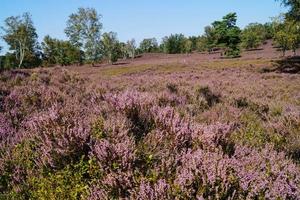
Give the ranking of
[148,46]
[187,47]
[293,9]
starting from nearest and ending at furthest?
[293,9], [187,47], [148,46]

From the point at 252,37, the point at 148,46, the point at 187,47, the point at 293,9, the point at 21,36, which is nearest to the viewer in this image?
the point at 293,9

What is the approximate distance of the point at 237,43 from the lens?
258 feet

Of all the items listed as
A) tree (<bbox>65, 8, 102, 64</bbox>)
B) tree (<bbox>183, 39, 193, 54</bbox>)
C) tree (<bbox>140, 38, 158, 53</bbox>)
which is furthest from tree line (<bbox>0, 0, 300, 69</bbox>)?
tree (<bbox>140, 38, 158, 53</bbox>)

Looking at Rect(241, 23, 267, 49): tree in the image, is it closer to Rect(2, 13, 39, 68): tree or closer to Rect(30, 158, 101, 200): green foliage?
Rect(2, 13, 39, 68): tree

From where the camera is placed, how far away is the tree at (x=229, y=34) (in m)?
77.0

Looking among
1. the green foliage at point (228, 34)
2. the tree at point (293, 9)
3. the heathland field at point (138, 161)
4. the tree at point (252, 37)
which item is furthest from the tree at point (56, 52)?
the heathland field at point (138, 161)

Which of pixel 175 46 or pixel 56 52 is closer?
pixel 56 52

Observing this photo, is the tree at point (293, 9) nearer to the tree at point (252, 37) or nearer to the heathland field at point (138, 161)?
the heathland field at point (138, 161)

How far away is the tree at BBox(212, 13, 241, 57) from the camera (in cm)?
7700

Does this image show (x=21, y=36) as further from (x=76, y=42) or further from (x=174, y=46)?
(x=174, y=46)

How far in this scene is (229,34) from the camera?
3088 inches

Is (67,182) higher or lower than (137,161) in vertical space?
lower

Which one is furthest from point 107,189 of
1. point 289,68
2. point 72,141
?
point 289,68

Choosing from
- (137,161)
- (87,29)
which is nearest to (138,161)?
(137,161)
